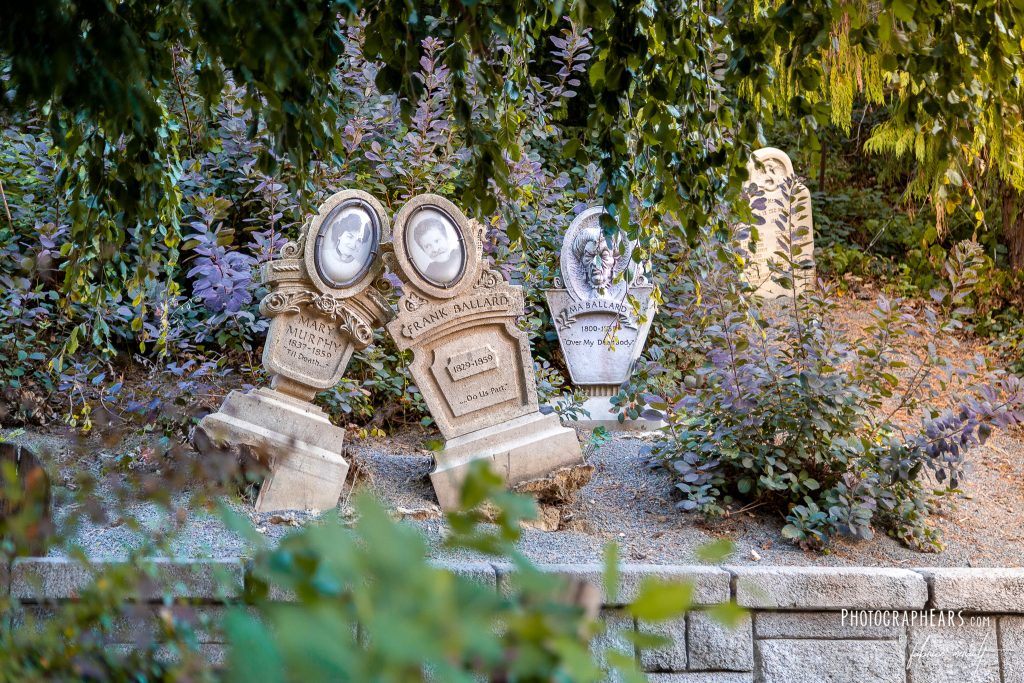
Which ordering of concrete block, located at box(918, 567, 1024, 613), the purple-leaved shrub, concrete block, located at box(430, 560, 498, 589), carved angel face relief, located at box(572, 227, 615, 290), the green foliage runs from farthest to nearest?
carved angel face relief, located at box(572, 227, 615, 290) → the purple-leaved shrub → concrete block, located at box(918, 567, 1024, 613) → concrete block, located at box(430, 560, 498, 589) → the green foliage

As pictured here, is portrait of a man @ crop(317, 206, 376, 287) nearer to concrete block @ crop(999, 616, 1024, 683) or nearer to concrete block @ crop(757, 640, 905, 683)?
concrete block @ crop(757, 640, 905, 683)

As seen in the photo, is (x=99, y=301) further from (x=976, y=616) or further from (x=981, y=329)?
(x=981, y=329)

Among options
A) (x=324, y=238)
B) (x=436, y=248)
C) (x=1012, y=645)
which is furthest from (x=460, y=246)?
(x=1012, y=645)

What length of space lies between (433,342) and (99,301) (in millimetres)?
1713

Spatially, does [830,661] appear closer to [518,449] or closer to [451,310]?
[518,449]

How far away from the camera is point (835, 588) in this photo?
10.6 feet

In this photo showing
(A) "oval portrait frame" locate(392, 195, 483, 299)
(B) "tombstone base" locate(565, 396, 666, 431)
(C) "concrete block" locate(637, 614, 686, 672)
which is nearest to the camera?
(C) "concrete block" locate(637, 614, 686, 672)

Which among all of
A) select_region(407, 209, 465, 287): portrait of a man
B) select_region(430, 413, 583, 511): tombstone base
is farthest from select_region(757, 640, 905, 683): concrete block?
select_region(407, 209, 465, 287): portrait of a man

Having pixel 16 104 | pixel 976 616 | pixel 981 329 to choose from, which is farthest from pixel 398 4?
pixel 981 329

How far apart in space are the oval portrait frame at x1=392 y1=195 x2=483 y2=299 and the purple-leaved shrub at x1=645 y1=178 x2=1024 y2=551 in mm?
1144

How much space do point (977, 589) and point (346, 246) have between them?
3.14 meters

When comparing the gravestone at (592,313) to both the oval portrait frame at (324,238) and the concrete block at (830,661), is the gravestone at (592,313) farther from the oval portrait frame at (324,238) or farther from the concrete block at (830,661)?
the concrete block at (830,661)

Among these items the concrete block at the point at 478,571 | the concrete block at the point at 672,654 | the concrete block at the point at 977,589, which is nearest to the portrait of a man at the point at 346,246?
the concrete block at the point at 478,571

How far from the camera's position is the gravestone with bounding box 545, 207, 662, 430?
269 inches
